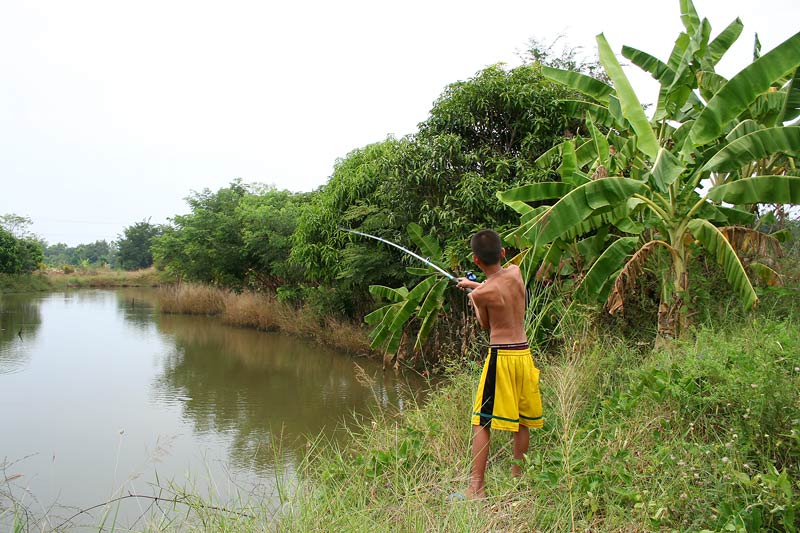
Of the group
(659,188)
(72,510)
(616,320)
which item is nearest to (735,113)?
(659,188)

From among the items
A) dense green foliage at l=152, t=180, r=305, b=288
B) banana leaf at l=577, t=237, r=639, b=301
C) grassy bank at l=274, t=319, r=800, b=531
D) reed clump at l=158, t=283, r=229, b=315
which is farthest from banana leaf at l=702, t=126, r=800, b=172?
reed clump at l=158, t=283, r=229, b=315

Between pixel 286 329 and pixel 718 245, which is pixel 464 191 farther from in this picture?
pixel 286 329

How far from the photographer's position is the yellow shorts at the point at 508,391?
3449 millimetres

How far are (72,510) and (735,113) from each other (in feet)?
21.4

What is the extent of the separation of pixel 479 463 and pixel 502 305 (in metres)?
0.90

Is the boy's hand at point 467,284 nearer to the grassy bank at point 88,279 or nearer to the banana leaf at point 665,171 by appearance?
the banana leaf at point 665,171

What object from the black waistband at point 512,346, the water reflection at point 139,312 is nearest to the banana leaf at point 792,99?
the black waistband at point 512,346

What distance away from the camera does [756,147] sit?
4688 mm

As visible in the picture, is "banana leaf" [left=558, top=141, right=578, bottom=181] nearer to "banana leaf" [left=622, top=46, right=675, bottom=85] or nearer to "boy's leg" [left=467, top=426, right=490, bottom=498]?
"banana leaf" [left=622, top=46, right=675, bottom=85]

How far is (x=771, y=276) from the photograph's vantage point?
17.9 feet

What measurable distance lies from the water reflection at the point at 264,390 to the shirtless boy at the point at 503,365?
1.73 m

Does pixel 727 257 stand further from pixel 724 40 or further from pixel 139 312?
pixel 139 312

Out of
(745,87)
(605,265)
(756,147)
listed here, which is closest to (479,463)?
(605,265)

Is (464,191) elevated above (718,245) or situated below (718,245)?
above
